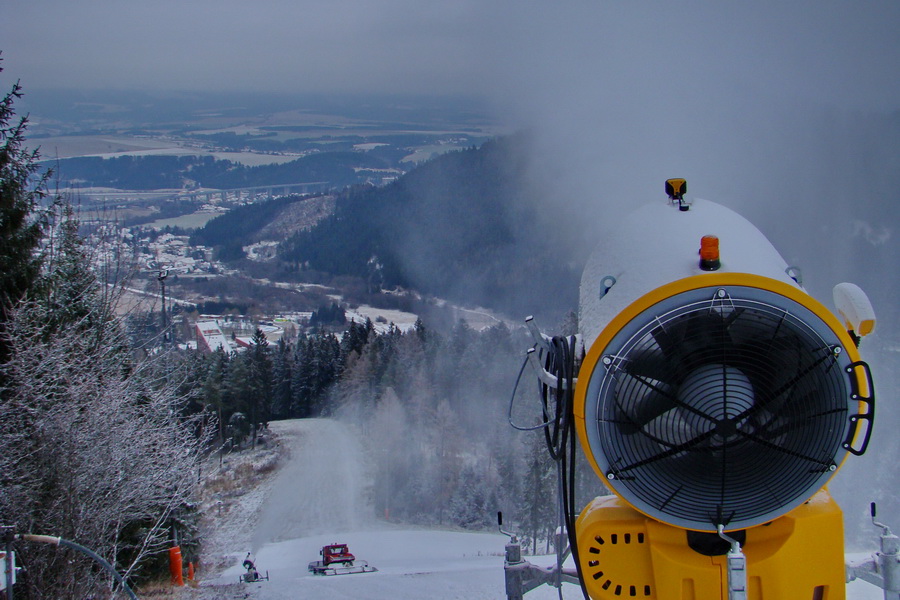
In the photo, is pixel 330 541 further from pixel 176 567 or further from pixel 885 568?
pixel 885 568

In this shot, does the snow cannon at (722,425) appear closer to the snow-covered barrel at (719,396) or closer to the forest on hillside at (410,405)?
the snow-covered barrel at (719,396)

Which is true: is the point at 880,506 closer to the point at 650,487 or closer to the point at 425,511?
the point at 425,511

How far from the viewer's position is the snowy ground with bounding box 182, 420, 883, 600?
8.41 meters

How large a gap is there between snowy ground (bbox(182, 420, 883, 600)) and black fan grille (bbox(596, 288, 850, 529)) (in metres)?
2.34

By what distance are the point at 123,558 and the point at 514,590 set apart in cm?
1043

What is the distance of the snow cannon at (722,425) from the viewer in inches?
85.9

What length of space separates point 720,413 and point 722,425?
0.12 ft

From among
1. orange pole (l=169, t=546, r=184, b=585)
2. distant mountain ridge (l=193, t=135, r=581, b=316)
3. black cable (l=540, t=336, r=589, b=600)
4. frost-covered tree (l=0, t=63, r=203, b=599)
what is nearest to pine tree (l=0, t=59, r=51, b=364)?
frost-covered tree (l=0, t=63, r=203, b=599)

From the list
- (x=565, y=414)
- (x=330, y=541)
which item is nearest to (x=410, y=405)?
(x=330, y=541)

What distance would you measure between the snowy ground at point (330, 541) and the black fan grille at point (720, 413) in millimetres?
2338

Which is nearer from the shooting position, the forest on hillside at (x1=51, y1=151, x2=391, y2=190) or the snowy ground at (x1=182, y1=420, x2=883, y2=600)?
the snowy ground at (x1=182, y1=420, x2=883, y2=600)

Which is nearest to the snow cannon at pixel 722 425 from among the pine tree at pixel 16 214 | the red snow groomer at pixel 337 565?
the pine tree at pixel 16 214

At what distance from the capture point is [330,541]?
2409cm

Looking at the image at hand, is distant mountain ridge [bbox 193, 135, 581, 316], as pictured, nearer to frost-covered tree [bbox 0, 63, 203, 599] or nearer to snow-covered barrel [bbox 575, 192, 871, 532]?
frost-covered tree [bbox 0, 63, 203, 599]
